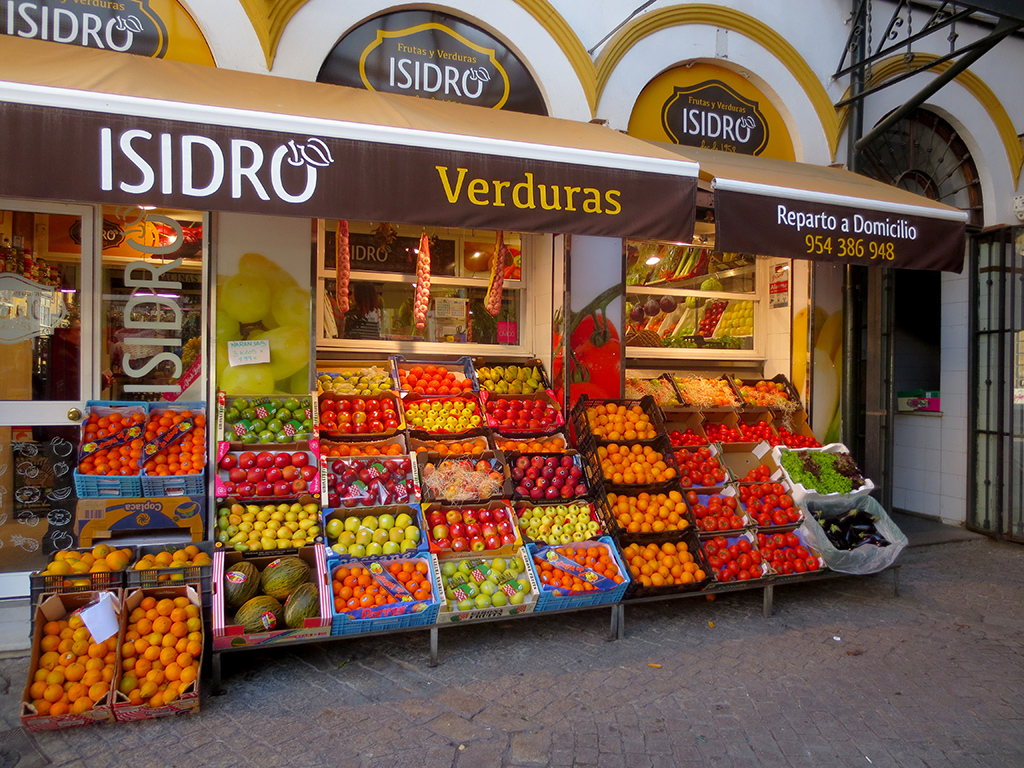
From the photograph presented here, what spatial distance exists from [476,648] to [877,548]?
322cm

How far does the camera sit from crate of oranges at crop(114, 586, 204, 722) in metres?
3.42

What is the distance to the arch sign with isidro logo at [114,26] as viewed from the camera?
462 cm

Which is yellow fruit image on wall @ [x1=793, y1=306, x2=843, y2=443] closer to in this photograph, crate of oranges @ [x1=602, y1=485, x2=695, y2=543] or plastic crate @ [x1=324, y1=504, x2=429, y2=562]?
crate of oranges @ [x1=602, y1=485, x2=695, y2=543]

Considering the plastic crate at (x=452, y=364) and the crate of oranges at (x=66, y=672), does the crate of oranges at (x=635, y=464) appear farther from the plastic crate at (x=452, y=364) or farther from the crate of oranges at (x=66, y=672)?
the crate of oranges at (x=66, y=672)

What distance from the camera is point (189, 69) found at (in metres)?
4.46

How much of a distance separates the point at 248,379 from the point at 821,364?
18.2 feet

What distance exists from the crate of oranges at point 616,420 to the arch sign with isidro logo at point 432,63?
2.65m

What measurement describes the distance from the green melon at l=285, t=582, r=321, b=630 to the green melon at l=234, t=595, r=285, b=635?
6cm

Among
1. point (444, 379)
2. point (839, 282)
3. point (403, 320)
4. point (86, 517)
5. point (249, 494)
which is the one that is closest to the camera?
point (86, 517)

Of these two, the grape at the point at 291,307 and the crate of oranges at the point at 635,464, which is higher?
the grape at the point at 291,307

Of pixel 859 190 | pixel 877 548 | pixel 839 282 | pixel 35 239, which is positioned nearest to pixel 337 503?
pixel 35 239

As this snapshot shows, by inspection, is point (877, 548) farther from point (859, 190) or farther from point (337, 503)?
point (337, 503)

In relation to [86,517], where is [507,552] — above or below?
below

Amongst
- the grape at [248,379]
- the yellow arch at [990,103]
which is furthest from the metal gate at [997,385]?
the grape at [248,379]
